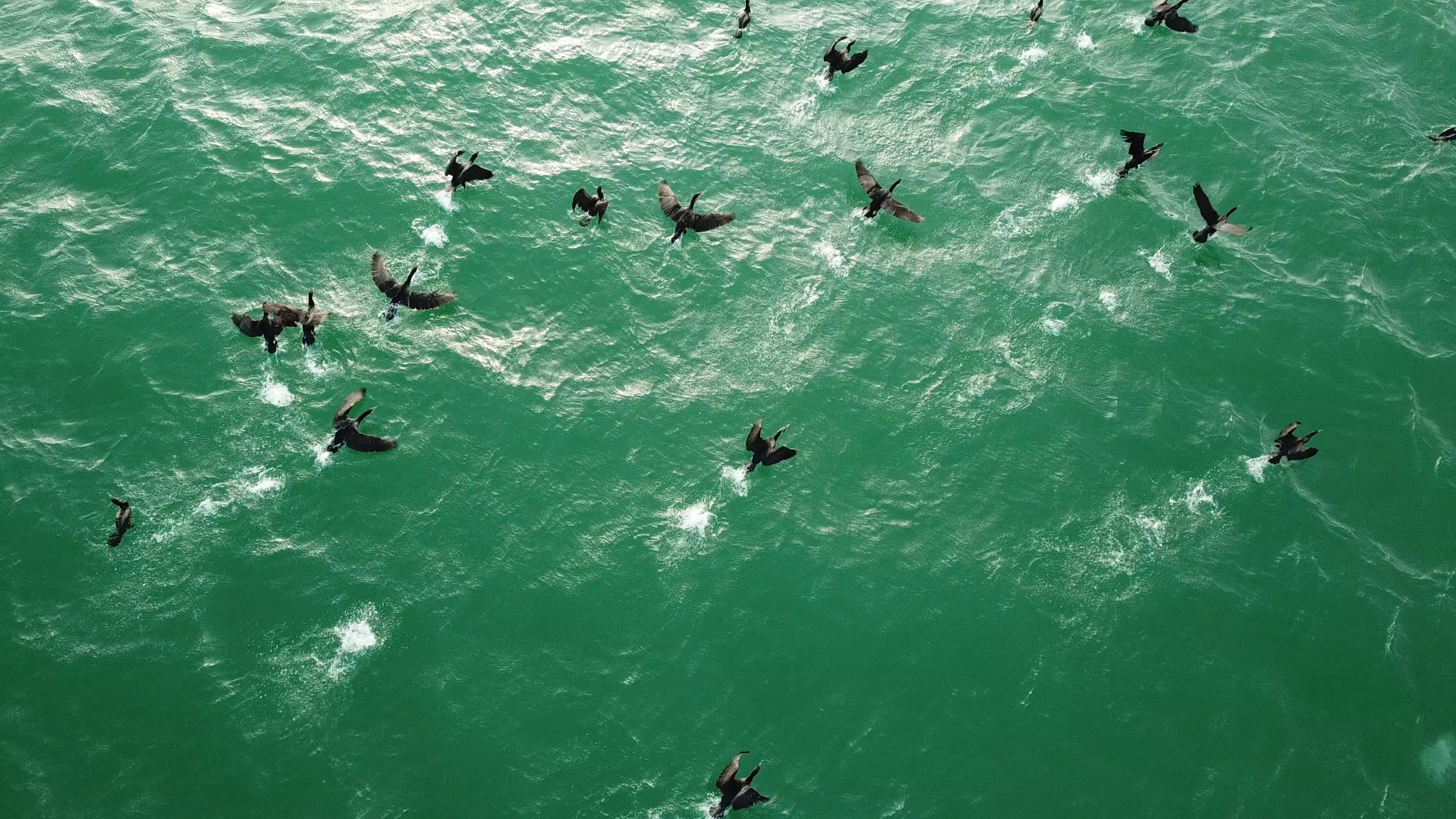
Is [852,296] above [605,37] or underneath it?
underneath

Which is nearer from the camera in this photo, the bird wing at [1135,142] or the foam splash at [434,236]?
the foam splash at [434,236]

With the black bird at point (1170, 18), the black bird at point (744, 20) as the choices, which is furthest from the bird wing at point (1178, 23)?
the black bird at point (744, 20)

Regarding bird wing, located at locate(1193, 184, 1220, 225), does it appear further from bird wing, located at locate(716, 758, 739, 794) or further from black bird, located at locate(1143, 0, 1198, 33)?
bird wing, located at locate(716, 758, 739, 794)

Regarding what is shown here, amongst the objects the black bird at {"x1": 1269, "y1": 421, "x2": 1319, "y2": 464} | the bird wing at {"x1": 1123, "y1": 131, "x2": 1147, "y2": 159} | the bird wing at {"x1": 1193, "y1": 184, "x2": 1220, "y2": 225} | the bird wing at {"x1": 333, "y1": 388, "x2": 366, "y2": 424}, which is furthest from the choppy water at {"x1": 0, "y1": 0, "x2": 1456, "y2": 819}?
the bird wing at {"x1": 1123, "y1": 131, "x2": 1147, "y2": 159}

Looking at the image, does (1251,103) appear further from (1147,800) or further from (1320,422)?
(1147,800)

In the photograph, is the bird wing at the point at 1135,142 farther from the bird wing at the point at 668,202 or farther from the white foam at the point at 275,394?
the white foam at the point at 275,394

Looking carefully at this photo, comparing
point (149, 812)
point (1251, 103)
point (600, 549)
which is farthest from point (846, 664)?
point (1251, 103)
